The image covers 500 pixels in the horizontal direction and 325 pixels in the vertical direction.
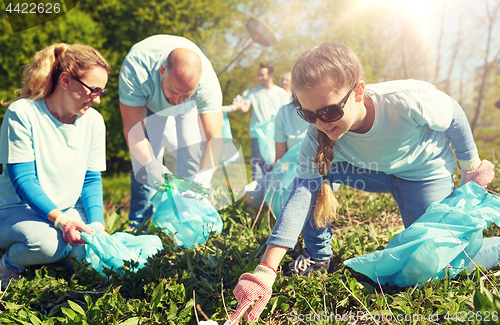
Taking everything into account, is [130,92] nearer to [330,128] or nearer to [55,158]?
[55,158]

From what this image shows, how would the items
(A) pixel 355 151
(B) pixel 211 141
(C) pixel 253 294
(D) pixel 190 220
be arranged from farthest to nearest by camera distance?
1. (B) pixel 211 141
2. (D) pixel 190 220
3. (A) pixel 355 151
4. (C) pixel 253 294

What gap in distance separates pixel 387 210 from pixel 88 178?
225 centimetres

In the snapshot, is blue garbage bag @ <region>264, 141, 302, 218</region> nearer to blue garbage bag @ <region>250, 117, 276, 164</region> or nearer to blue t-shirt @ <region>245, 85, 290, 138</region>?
blue garbage bag @ <region>250, 117, 276, 164</region>

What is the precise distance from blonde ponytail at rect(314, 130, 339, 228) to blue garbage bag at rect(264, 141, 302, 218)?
881 mm

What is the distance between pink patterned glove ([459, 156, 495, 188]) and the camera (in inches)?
70.7

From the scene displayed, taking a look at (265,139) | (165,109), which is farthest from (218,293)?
(265,139)

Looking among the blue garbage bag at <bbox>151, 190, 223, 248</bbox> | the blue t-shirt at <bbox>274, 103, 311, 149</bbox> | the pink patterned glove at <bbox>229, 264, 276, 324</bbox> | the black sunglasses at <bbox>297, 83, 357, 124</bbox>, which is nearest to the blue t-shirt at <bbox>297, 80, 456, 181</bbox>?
the black sunglasses at <bbox>297, 83, 357, 124</bbox>

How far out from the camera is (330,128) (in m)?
1.55

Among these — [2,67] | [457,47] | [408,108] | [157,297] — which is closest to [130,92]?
[157,297]

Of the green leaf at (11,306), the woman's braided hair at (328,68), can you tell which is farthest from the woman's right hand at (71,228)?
the woman's braided hair at (328,68)

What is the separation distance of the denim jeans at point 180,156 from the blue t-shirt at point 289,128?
96 cm

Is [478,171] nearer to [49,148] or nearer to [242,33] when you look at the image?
[49,148]

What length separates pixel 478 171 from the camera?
5.90 ft

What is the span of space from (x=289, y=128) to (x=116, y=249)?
7.11 ft
